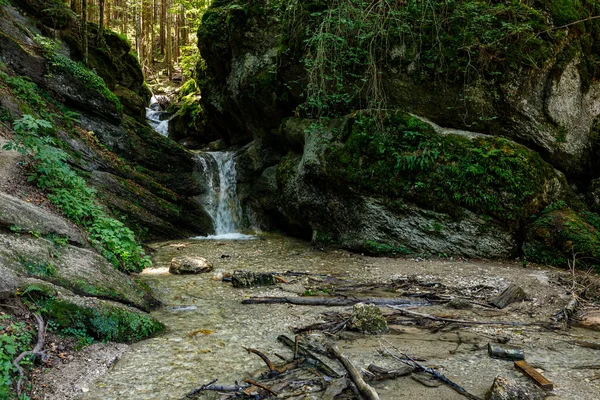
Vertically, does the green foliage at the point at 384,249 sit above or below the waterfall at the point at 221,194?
below

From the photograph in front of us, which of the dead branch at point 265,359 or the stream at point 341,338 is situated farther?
the dead branch at point 265,359

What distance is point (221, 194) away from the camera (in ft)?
Result: 53.3

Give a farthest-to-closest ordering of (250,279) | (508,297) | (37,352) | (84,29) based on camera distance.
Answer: (84,29) < (250,279) < (508,297) < (37,352)

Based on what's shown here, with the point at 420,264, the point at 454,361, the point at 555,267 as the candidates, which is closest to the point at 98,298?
the point at 454,361

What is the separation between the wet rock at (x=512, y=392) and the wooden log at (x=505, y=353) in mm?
788

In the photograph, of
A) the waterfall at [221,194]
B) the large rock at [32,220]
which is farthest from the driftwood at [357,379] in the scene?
the waterfall at [221,194]

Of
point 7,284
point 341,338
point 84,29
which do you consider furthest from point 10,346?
point 84,29

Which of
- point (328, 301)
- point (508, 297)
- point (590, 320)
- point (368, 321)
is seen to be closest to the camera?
point (368, 321)

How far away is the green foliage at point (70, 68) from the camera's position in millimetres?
12258

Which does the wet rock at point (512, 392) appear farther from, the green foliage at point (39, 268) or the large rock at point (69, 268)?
the green foliage at point (39, 268)

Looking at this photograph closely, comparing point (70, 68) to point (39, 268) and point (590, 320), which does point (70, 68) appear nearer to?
point (39, 268)

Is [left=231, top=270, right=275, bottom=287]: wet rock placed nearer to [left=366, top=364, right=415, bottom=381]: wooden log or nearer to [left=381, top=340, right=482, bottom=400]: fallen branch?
[left=381, top=340, right=482, bottom=400]: fallen branch

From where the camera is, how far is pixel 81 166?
10.9m

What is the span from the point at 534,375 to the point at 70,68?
14771mm
